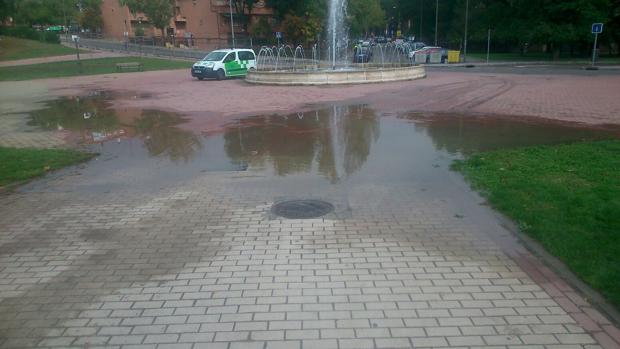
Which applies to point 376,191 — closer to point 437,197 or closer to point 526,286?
point 437,197

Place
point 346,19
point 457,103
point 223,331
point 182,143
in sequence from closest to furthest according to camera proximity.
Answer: point 223,331, point 182,143, point 457,103, point 346,19

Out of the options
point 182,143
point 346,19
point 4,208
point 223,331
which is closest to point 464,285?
point 223,331

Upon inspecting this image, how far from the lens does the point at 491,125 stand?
12.4 metres

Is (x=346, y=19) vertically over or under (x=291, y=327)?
over

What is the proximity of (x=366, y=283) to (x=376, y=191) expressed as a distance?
114 inches

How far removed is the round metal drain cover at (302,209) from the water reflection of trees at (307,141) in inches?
49.9

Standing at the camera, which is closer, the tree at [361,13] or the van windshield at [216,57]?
the van windshield at [216,57]

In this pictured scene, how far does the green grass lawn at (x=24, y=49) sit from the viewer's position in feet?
161

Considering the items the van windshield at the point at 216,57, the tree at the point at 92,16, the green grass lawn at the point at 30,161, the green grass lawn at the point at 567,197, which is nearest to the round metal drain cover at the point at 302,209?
the green grass lawn at the point at 567,197

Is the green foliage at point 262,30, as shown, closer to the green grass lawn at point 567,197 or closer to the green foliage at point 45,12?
the green foliage at point 45,12

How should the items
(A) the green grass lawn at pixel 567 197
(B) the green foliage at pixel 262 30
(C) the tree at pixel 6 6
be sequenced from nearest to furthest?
(A) the green grass lawn at pixel 567 197
(C) the tree at pixel 6 6
(B) the green foliage at pixel 262 30

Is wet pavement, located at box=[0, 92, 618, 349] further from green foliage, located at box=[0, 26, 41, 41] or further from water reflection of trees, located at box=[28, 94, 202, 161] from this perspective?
green foliage, located at box=[0, 26, 41, 41]

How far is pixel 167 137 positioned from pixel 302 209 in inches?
253

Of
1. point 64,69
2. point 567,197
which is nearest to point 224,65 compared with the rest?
point 64,69
